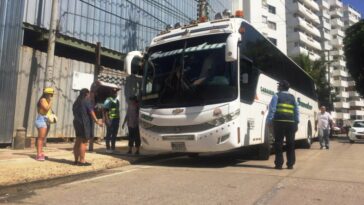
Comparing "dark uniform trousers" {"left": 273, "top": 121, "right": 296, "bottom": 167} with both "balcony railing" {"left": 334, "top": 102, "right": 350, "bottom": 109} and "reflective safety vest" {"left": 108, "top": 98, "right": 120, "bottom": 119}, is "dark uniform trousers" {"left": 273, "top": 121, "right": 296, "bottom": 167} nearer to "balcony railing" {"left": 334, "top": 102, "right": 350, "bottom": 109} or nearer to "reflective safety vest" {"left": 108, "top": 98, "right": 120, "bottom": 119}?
"reflective safety vest" {"left": 108, "top": 98, "right": 120, "bottom": 119}

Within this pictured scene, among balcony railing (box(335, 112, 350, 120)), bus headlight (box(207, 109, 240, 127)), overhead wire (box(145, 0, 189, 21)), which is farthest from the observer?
balcony railing (box(335, 112, 350, 120))

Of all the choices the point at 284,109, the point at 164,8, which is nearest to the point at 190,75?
the point at 284,109

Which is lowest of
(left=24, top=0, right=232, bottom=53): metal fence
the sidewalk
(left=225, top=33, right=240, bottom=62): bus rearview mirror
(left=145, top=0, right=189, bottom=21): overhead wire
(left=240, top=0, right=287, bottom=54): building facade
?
the sidewalk

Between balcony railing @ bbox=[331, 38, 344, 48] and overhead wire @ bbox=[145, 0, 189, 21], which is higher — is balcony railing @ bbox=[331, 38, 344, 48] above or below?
above

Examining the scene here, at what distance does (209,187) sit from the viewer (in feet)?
21.7

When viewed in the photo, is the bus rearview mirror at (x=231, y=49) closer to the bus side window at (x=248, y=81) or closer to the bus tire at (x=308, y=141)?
the bus side window at (x=248, y=81)

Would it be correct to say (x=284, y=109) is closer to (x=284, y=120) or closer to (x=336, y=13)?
(x=284, y=120)

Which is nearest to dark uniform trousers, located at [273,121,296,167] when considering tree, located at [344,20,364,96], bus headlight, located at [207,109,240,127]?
bus headlight, located at [207,109,240,127]

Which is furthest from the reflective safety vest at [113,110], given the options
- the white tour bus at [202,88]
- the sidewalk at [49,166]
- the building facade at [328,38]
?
the building facade at [328,38]

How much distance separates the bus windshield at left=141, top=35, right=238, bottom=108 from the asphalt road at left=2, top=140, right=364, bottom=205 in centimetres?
157

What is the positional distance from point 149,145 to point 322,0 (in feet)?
269

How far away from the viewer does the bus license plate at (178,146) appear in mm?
8938

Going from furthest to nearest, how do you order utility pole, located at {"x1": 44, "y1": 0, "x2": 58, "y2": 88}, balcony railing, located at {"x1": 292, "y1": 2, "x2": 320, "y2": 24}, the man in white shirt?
balcony railing, located at {"x1": 292, "y1": 2, "x2": 320, "y2": 24}
the man in white shirt
utility pole, located at {"x1": 44, "y1": 0, "x2": 58, "y2": 88}

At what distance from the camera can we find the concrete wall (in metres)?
12.0
